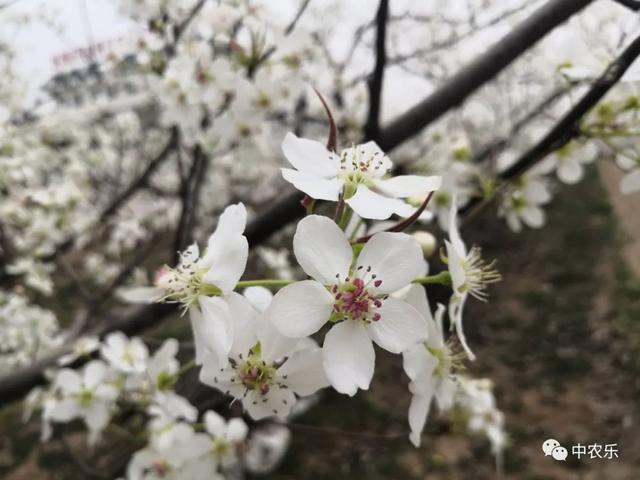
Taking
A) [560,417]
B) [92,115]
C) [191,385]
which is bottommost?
[560,417]

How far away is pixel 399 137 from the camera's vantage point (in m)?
1.38

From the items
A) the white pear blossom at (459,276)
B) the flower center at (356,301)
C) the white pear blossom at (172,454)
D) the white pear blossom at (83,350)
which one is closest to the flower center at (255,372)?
the flower center at (356,301)

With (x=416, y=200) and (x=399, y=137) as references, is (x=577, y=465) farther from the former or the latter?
(x=416, y=200)

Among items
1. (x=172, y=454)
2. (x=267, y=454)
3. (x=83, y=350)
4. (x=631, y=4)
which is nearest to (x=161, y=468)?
Result: (x=172, y=454)

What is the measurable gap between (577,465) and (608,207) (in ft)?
17.8

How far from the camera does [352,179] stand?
0.71m

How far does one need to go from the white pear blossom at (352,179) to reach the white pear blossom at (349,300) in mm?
41

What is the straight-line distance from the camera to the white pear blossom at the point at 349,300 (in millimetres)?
593

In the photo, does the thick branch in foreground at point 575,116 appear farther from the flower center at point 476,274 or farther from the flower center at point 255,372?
the flower center at point 255,372

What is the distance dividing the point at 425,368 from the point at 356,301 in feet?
0.47

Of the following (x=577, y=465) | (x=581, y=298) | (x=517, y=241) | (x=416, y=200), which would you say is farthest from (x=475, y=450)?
(x=517, y=241)

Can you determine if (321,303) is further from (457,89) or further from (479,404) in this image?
(479,404)

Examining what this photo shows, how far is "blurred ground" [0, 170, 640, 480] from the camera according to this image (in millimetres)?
3637

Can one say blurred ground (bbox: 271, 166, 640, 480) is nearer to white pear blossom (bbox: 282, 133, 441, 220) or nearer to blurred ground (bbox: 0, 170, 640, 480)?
blurred ground (bbox: 0, 170, 640, 480)
